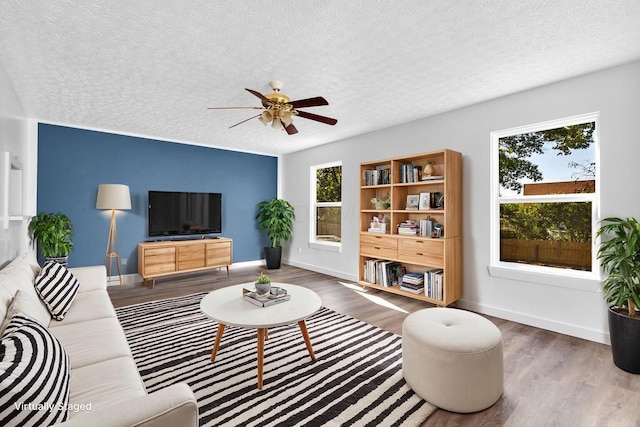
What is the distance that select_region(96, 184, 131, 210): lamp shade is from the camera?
438 cm

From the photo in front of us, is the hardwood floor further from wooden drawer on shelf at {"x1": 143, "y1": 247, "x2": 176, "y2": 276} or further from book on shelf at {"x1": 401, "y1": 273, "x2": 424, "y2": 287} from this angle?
wooden drawer on shelf at {"x1": 143, "y1": 247, "x2": 176, "y2": 276}

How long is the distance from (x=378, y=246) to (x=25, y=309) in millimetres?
3558

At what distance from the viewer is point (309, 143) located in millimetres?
5555

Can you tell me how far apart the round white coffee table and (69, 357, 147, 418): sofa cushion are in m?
0.62

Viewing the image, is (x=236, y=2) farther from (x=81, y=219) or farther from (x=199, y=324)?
(x=81, y=219)

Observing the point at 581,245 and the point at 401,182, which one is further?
Result: the point at 401,182

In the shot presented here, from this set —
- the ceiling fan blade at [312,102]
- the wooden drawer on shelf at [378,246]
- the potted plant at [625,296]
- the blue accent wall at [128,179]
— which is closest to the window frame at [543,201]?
the potted plant at [625,296]

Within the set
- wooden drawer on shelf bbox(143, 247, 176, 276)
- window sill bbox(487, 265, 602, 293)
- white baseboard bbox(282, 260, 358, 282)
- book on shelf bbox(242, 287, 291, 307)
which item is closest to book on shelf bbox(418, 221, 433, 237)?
window sill bbox(487, 265, 602, 293)

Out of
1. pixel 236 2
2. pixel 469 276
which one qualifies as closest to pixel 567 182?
pixel 469 276

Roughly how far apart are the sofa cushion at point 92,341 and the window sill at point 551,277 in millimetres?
3446

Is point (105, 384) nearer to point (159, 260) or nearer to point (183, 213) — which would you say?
point (159, 260)

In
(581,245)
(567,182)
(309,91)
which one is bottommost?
(581,245)

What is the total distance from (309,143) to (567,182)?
3.78 metres

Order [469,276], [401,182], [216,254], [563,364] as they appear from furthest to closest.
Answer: [216,254]
[401,182]
[469,276]
[563,364]
